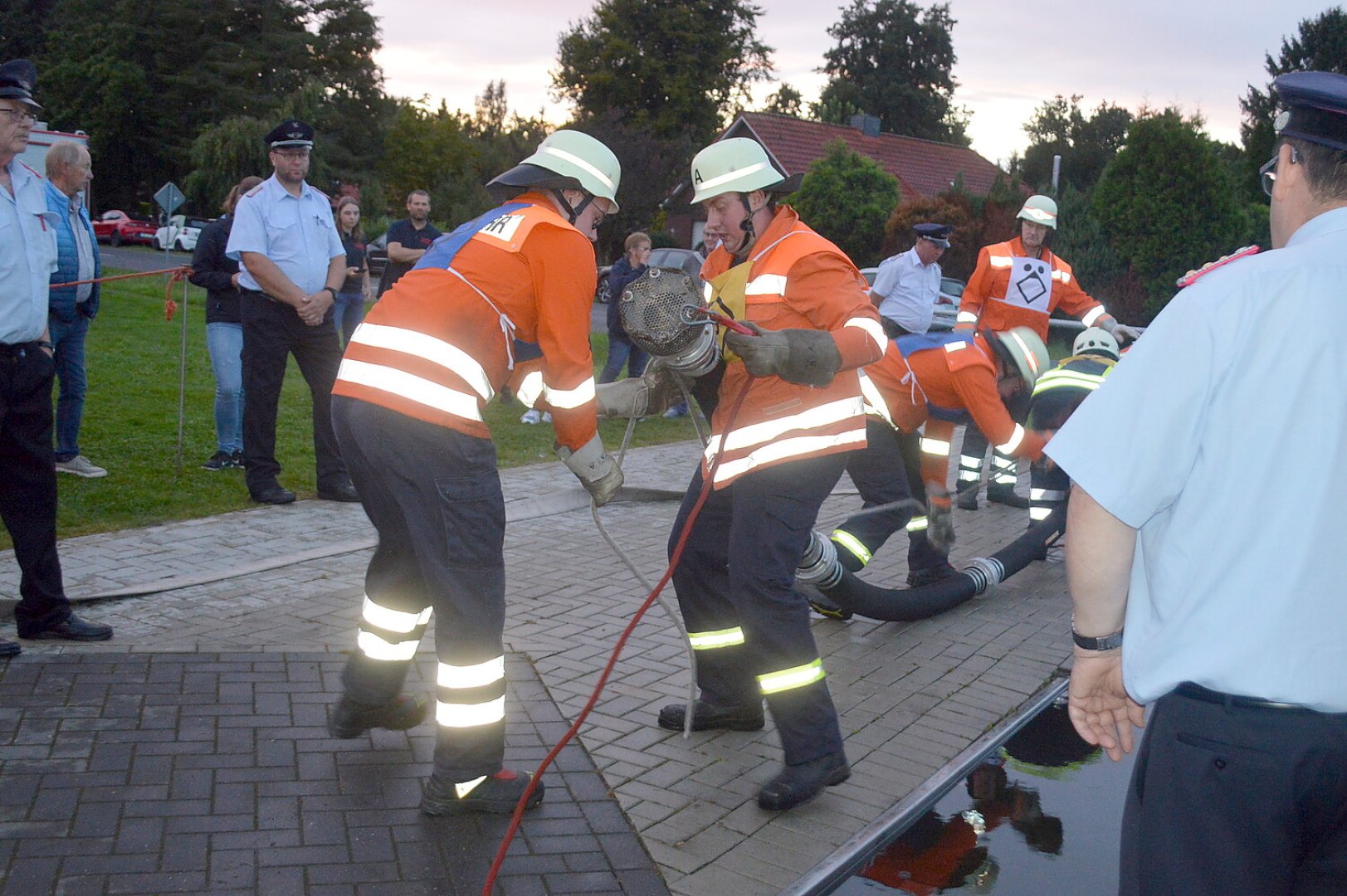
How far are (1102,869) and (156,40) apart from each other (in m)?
60.7

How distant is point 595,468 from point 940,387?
2.94 metres

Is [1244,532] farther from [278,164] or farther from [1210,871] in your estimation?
[278,164]

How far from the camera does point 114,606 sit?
569cm

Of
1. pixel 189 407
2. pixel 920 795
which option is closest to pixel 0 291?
pixel 920 795

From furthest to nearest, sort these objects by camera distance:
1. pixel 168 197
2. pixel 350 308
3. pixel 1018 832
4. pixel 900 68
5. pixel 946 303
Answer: pixel 900 68
pixel 168 197
pixel 946 303
pixel 350 308
pixel 1018 832

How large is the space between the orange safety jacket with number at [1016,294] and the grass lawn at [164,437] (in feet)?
12.0

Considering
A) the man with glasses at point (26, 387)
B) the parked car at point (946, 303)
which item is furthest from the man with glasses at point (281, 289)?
the parked car at point (946, 303)

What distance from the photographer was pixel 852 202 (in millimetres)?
28016

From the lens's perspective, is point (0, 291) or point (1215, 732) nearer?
point (1215, 732)

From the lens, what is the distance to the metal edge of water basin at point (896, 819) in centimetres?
353

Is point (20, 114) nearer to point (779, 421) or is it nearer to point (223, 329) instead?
point (779, 421)

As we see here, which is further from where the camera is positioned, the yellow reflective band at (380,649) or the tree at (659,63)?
the tree at (659,63)

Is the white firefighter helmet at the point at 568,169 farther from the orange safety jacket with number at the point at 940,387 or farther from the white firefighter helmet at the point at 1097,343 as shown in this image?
the white firefighter helmet at the point at 1097,343

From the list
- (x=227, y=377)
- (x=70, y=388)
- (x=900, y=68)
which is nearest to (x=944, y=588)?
(x=227, y=377)
